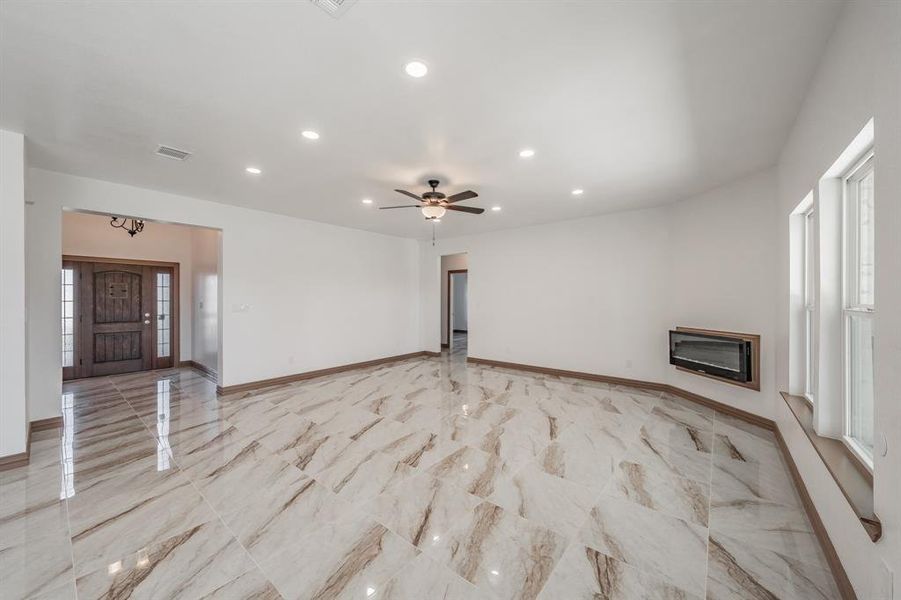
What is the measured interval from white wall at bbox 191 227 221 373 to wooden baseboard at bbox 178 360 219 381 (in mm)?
58

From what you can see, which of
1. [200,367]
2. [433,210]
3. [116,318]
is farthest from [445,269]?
[116,318]

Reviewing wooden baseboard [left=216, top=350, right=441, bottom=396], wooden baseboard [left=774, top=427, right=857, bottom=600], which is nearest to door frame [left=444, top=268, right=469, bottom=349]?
wooden baseboard [left=216, top=350, right=441, bottom=396]

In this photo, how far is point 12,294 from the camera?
9.30ft

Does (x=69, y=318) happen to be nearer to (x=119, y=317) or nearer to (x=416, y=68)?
(x=119, y=317)

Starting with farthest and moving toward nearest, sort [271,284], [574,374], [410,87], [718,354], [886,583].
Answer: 1. [574,374]
2. [271,284]
3. [718,354]
4. [410,87]
5. [886,583]

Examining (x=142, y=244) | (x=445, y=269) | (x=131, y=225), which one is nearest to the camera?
(x=131, y=225)

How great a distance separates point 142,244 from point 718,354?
9764mm

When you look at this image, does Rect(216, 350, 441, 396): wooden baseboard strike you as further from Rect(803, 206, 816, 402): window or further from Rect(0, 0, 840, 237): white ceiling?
Rect(803, 206, 816, 402): window

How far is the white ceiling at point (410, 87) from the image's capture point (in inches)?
65.3

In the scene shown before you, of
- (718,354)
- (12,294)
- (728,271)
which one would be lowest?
(718,354)

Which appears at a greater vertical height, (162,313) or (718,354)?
(162,313)

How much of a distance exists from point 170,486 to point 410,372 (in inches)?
160

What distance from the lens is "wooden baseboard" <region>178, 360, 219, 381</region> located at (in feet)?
19.5

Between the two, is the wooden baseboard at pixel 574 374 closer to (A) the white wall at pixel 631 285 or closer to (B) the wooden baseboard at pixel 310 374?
(A) the white wall at pixel 631 285
